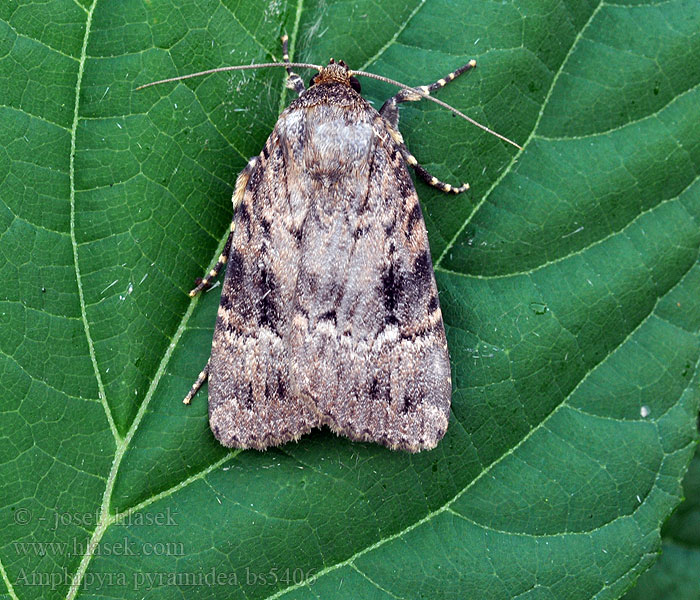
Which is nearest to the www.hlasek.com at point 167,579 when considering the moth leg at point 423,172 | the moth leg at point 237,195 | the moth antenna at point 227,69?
the moth leg at point 237,195

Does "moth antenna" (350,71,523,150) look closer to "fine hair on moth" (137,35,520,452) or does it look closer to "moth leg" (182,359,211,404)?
"fine hair on moth" (137,35,520,452)

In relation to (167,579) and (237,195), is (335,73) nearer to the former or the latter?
(237,195)

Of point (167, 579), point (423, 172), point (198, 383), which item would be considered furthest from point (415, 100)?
point (167, 579)

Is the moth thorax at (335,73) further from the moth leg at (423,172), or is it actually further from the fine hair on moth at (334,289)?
the moth leg at (423,172)

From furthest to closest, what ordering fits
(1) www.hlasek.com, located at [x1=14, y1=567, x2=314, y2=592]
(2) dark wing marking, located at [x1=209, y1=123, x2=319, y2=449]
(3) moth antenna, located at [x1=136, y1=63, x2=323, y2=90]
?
(2) dark wing marking, located at [x1=209, y1=123, x2=319, y2=449] < (3) moth antenna, located at [x1=136, y1=63, x2=323, y2=90] < (1) www.hlasek.com, located at [x1=14, y1=567, x2=314, y2=592]

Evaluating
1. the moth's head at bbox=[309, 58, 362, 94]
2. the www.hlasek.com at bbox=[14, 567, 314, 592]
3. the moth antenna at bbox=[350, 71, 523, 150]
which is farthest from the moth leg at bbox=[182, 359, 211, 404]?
the moth antenna at bbox=[350, 71, 523, 150]

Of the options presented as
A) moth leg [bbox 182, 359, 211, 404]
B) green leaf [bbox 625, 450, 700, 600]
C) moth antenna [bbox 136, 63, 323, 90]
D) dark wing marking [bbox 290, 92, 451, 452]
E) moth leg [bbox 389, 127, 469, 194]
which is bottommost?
green leaf [bbox 625, 450, 700, 600]

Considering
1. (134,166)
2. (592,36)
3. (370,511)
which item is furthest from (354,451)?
(592,36)
